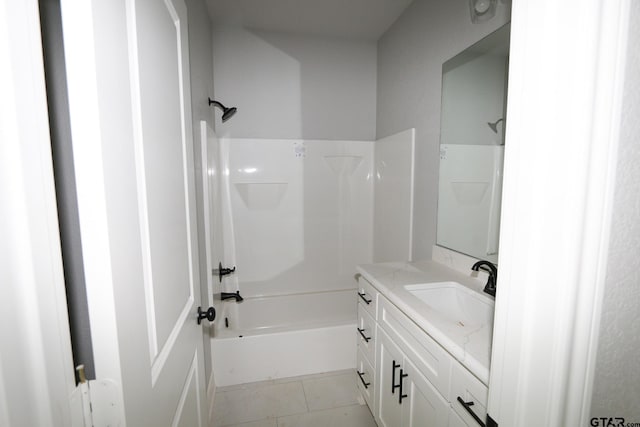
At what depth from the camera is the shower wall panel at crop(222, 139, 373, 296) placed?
8.72 ft

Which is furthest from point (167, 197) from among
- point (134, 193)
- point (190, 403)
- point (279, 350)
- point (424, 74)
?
point (424, 74)

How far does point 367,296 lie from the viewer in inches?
66.0

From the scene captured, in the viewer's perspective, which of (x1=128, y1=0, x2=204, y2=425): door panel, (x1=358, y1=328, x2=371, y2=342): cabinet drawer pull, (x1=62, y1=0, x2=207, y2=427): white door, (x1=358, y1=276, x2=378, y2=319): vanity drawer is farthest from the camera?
(x1=358, y1=328, x2=371, y2=342): cabinet drawer pull

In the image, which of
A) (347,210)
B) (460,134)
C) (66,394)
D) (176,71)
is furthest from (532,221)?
(347,210)

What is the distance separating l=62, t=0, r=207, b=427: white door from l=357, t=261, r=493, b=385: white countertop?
834mm

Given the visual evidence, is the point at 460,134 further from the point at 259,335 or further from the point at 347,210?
the point at 259,335

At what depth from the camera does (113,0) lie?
516 mm

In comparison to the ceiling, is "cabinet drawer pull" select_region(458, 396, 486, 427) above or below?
below

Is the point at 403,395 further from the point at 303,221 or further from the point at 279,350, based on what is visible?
the point at 303,221

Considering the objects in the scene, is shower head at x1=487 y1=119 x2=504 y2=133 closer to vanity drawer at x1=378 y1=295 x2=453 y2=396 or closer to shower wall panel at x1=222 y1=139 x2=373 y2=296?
vanity drawer at x1=378 y1=295 x2=453 y2=396

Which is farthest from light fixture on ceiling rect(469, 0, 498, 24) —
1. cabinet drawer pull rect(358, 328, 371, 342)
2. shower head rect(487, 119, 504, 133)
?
cabinet drawer pull rect(358, 328, 371, 342)

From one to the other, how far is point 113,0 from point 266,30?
2.36m

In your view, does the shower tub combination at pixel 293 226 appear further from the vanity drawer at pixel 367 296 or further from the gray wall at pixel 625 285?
the gray wall at pixel 625 285

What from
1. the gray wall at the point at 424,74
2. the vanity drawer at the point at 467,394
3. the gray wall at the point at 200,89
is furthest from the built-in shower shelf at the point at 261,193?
the vanity drawer at the point at 467,394
